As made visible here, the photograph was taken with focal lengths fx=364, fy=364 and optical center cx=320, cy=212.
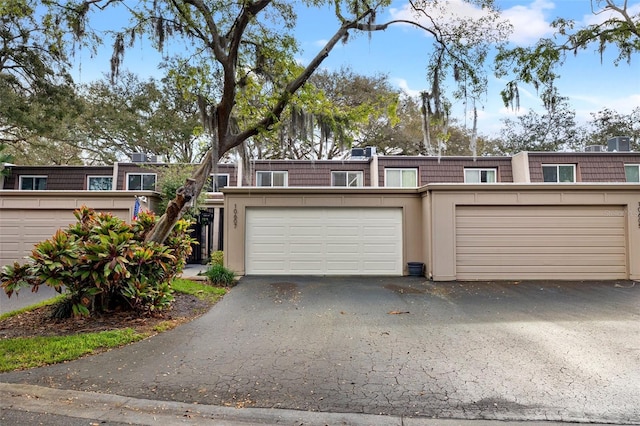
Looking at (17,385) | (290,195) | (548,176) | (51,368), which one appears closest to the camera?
(17,385)

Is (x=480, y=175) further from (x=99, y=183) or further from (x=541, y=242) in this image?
(x=99, y=183)

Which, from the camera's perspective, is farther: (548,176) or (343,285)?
(548,176)

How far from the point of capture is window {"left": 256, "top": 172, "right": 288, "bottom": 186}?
1488cm

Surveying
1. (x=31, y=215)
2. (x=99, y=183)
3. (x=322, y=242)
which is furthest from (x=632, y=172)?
(x=99, y=183)

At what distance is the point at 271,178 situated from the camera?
14.9 m

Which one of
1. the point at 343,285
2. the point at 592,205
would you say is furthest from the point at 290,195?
the point at 592,205

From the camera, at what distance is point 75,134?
17.7 m

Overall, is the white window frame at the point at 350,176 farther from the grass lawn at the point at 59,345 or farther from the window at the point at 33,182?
the window at the point at 33,182

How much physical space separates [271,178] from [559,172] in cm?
1111

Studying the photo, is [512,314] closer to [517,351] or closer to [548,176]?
[517,351]

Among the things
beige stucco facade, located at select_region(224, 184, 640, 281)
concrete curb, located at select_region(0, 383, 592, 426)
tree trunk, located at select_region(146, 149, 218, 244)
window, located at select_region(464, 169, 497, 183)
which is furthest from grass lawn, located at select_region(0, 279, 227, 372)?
window, located at select_region(464, 169, 497, 183)

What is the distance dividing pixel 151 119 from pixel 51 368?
1699cm

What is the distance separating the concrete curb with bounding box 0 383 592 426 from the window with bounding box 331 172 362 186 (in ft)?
40.2

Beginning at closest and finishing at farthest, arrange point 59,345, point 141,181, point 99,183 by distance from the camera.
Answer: point 59,345 < point 141,181 < point 99,183
